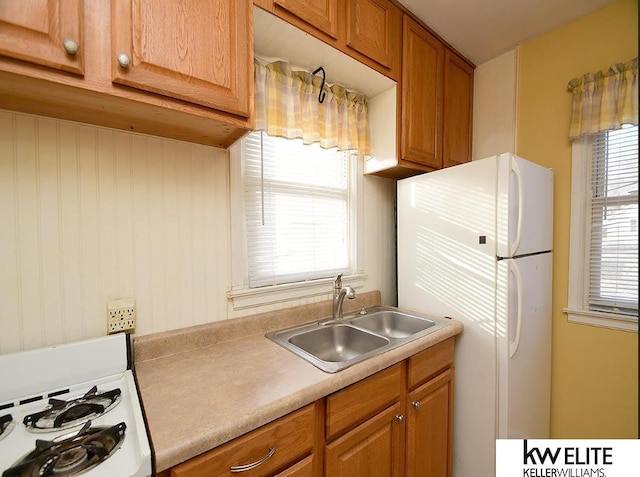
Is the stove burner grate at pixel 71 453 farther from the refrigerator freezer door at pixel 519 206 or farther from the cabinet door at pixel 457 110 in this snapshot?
the cabinet door at pixel 457 110

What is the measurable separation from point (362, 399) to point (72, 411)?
2.90 feet

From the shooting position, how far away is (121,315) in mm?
1010

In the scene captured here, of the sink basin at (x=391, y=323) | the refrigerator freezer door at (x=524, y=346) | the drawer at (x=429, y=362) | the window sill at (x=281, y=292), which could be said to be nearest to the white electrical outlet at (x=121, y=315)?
the window sill at (x=281, y=292)

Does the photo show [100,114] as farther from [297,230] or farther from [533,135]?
[533,135]

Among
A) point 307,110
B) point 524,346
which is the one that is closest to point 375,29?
point 307,110

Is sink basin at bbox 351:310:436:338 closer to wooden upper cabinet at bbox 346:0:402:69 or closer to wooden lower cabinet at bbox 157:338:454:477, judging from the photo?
wooden lower cabinet at bbox 157:338:454:477

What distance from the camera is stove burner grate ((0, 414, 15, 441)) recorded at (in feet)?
2.18

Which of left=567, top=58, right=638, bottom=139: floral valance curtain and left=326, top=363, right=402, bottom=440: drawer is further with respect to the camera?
left=567, top=58, right=638, bottom=139: floral valance curtain

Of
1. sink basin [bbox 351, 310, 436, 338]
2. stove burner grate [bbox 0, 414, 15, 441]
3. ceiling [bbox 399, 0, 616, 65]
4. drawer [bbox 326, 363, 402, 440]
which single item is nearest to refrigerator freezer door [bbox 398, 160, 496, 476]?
sink basin [bbox 351, 310, 436, 338]

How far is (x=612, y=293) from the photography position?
1.56 metres

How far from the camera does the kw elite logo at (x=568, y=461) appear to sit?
2.81ft

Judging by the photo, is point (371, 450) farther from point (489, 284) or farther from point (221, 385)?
point (489, 284)

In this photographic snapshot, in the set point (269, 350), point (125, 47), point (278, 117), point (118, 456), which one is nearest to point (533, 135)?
point (278, 117)

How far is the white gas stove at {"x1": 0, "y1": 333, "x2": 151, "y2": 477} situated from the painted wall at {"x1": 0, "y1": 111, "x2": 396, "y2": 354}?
9 centimetres
